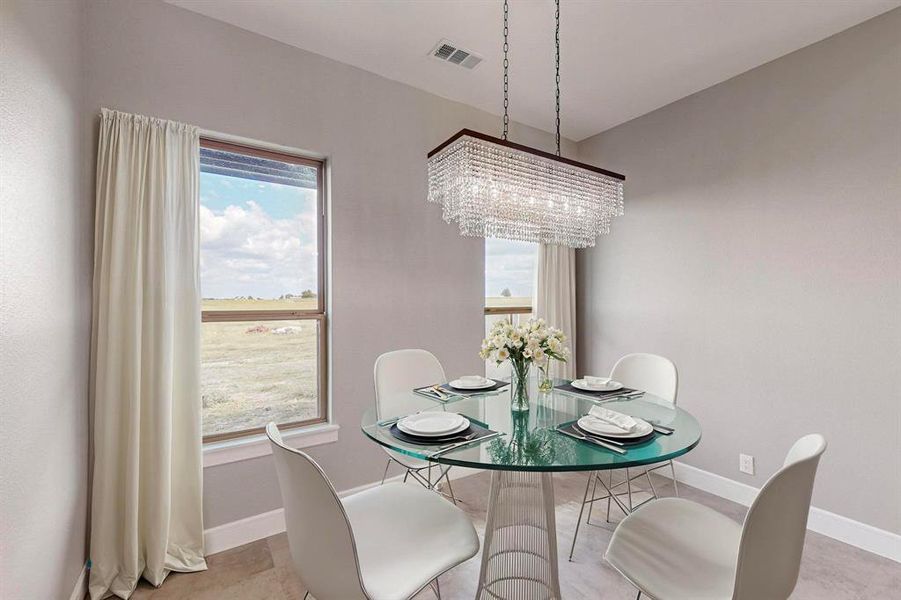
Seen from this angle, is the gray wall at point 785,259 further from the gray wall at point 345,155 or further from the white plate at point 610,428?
the white plate at point 610,428

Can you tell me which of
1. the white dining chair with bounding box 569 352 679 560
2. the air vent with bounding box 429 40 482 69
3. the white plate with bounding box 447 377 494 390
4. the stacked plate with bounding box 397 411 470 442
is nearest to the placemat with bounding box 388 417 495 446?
the stacked plate with bounding box 397 411 470 442

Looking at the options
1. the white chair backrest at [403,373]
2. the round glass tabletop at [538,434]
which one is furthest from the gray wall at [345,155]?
the round glass tabletop at [538,434]

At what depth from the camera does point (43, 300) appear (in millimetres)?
1442

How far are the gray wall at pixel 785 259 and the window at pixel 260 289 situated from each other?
2.57 meters

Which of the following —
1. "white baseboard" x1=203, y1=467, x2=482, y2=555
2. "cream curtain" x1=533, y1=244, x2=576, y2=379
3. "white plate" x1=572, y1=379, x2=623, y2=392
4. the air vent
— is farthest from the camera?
"cream curtain" x1=533, y1=244, x2=576, y2=379

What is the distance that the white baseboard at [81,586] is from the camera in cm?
174

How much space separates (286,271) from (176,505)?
4.47ft

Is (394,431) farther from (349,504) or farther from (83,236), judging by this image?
(83,236)

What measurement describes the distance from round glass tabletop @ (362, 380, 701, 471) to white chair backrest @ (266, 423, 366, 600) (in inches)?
12.6

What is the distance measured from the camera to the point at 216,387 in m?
2.35

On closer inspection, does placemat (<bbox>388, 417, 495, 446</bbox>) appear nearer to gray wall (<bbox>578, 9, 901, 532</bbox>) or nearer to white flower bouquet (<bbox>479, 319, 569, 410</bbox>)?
white flower bouquet (<bbox>479, 319, 569, 410</bbox>)

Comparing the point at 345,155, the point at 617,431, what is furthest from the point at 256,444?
the point at 617,431

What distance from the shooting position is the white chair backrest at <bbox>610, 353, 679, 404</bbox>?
231cm

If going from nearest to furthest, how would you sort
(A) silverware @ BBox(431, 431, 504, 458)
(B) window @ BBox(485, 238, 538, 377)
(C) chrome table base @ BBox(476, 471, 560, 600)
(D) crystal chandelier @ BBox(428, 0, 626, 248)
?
(A) silverware @ BBox(431, 431, 504, 458) < (C) chrome table base @ BBox(476, 471, 560, 600) < (D) crystal chandelier @ BBox(428, 0, 626, 248) < (B) window @ BBox(485, 238, 538, 377)
